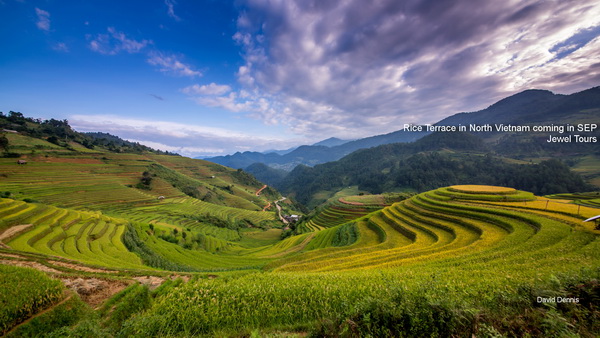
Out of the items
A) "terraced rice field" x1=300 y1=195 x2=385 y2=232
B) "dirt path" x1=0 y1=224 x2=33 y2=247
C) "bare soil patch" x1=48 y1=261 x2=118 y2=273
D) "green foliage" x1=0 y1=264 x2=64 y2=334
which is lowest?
"terraced rice field" x1=300 y1=195 x2=385 y2=232

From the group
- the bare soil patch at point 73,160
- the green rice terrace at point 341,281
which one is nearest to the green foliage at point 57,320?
the green rice terrace at point 341,281

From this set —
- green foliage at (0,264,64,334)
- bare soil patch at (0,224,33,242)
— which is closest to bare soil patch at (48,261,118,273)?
green foliage at (0,264,64,334)

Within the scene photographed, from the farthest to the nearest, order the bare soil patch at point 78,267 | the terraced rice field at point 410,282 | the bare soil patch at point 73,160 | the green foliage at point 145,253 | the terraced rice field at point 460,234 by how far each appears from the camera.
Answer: the bare soil patch at point 73,160
the green foliage at point 145,253
the terraced rice field at point 460,234
the bare soil patch at point 78,267
the terraced rice field at point 410,282

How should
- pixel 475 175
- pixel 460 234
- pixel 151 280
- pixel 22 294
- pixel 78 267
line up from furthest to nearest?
pixel 475 175, pixel 460 234, pixel 78 267, pixel 151 280, pixel 22 294

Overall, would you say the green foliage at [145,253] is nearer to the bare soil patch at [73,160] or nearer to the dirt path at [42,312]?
the dirt path at [42,312]

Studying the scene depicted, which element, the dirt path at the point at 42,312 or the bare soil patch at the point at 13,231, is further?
the bare soil patch at the point at 13,231

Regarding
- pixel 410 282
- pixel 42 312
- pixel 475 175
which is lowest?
pixel 475 175

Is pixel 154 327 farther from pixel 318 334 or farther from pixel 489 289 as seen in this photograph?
Answer: pixel 489 289

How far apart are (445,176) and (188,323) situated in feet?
570

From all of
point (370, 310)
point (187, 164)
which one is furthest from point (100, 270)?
point (187, 164)

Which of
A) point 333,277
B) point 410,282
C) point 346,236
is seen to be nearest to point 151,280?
point 333,277

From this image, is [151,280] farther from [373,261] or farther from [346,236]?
[346,236]

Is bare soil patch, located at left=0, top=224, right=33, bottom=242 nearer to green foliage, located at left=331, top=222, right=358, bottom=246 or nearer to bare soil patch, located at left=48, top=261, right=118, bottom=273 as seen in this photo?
bare soil patch, located at left=48, top=261, right=118, bottom=273

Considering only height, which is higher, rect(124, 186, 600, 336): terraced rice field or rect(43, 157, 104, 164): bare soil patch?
rect(43, 157, 104, 164): bare soil patch
